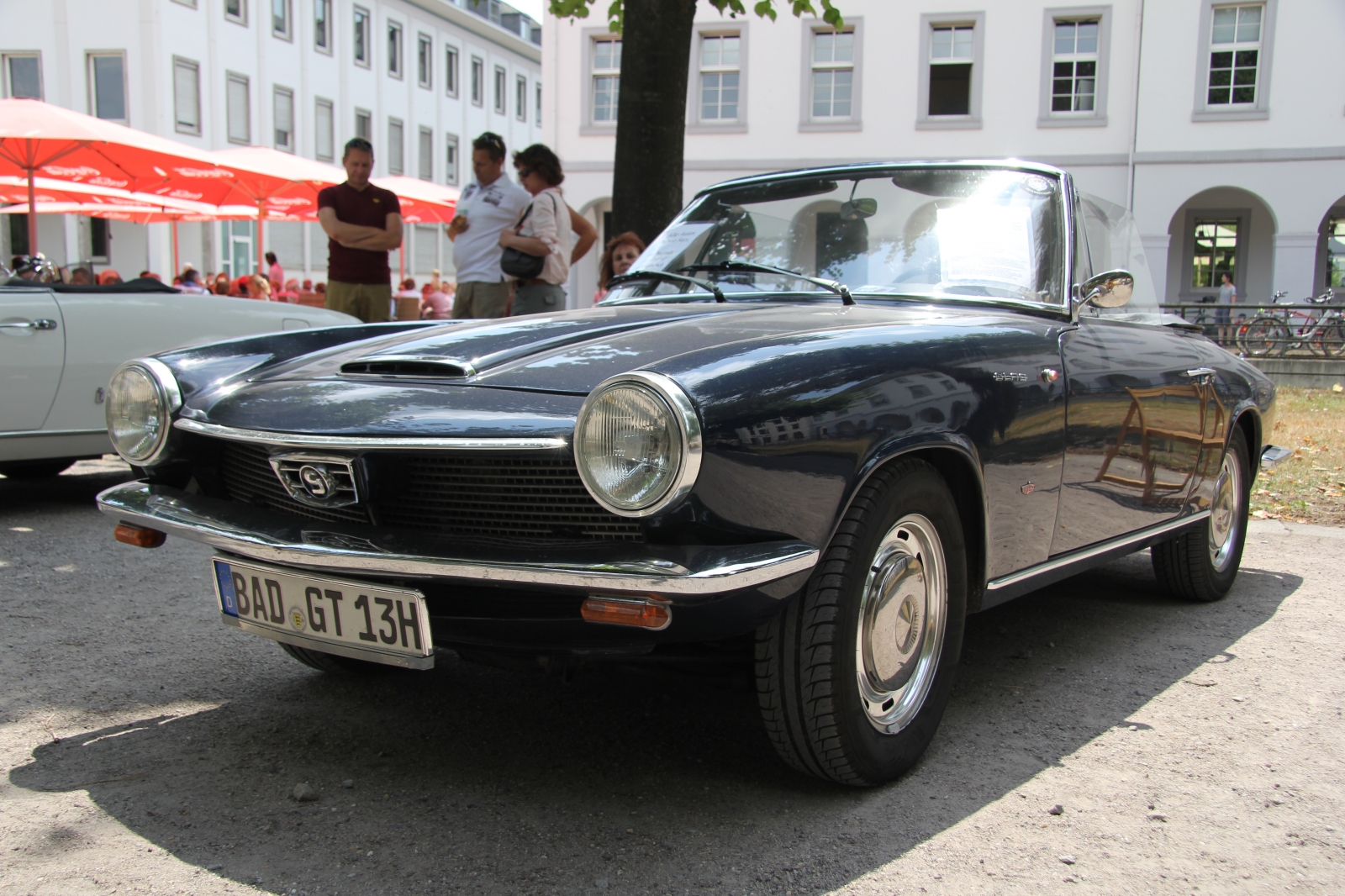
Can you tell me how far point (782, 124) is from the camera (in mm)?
21797

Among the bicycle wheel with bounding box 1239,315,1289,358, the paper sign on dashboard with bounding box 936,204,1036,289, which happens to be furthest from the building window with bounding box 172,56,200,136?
the paper sign on dashboard with bounding box 936,204,1036,289

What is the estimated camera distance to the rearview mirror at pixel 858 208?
3.59m

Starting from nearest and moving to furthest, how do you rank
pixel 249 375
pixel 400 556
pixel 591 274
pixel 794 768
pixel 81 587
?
pixel 400 556, pixel 794 768, pixel 249 375, pixel 81 587, pixel 591 274

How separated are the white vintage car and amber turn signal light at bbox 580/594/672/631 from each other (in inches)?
144

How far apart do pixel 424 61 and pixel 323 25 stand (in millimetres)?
5968

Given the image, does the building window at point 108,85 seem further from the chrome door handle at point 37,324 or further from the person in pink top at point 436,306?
the chrome door handle at point 37,324

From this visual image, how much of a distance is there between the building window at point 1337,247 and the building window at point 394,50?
2616 cm

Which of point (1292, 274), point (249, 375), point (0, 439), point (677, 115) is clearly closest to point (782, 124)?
point (1292, 274)

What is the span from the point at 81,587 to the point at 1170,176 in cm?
2034

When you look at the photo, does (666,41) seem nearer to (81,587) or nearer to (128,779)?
(81,587)

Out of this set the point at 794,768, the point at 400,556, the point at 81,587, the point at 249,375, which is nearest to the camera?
the point at 400,556

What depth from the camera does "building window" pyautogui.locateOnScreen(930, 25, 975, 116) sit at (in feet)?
69.4

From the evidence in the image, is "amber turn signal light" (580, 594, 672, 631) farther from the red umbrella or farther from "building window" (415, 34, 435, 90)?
"building window" (415, 34, 435, 90)

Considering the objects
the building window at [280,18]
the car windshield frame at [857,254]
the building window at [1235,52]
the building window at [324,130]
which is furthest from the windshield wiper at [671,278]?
the building window at [324,130]
